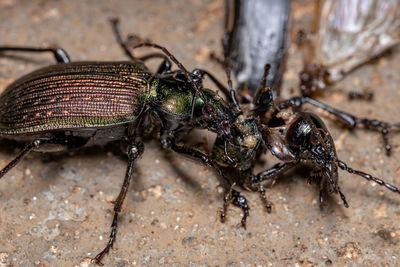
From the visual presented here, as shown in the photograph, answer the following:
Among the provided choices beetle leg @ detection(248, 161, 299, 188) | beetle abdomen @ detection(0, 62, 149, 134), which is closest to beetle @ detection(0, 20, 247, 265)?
beetle abdomen @ detection(0, 62, 149, 134)

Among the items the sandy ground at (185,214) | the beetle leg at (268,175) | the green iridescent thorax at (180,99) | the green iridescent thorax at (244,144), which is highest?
the green iridescent thorax at (180,99)

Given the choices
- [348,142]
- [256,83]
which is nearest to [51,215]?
[256,83]

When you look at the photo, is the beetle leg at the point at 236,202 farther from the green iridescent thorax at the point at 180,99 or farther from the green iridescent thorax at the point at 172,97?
the green iridescent thorax at the point at 172,97

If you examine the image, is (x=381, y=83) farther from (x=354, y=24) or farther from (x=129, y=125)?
(x=129, y=125)

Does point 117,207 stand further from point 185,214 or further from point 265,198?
point 265,198

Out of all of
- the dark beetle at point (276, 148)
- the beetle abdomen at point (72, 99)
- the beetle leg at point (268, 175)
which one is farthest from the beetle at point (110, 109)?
the beetle leg at point (268, 175)

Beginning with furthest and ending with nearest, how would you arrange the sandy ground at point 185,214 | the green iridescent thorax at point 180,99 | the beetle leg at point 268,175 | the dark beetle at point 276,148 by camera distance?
the green iridescent thorax at point 180,99, the beetle leg at point 268,175, the sandy ground at point 185,214, the dark beetle at point 276,148
